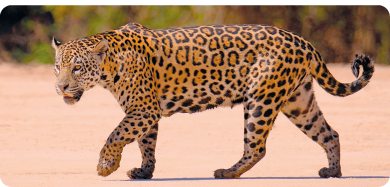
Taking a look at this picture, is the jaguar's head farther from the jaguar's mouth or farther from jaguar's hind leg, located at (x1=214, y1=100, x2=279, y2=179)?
jaguar's hind leg, located at (x1=214, y1=100, x2=279, y2=179)

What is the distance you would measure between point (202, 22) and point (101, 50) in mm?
6616

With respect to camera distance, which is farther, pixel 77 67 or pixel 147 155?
pixel 147 155

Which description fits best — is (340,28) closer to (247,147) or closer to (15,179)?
(247,147)

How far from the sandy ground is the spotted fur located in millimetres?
626

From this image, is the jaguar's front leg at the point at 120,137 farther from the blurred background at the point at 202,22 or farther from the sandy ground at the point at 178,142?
the blurred background at the point at 202,22

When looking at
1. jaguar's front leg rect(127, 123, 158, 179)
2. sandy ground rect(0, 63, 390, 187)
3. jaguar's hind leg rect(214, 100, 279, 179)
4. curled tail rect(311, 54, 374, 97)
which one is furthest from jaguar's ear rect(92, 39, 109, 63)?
curled tail rect(311, 54, 374, 97)

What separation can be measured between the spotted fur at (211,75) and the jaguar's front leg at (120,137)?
25 mm

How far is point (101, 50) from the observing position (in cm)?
1020

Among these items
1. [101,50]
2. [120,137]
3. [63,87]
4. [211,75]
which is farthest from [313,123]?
[63,87]

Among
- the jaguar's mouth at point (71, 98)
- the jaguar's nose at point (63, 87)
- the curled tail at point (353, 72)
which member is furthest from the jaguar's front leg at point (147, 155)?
the curled tail at point (353, 72)

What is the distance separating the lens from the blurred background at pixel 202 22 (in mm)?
15891

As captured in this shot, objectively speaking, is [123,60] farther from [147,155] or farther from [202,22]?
[202,22]

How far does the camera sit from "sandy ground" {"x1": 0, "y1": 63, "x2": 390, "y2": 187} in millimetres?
11055

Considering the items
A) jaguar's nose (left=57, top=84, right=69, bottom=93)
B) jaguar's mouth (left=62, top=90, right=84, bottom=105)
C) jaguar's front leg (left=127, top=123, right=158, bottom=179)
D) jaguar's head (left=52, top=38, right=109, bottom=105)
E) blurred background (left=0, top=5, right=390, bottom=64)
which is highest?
blurred background (left=0, top=5, right=390, bottom=64)
